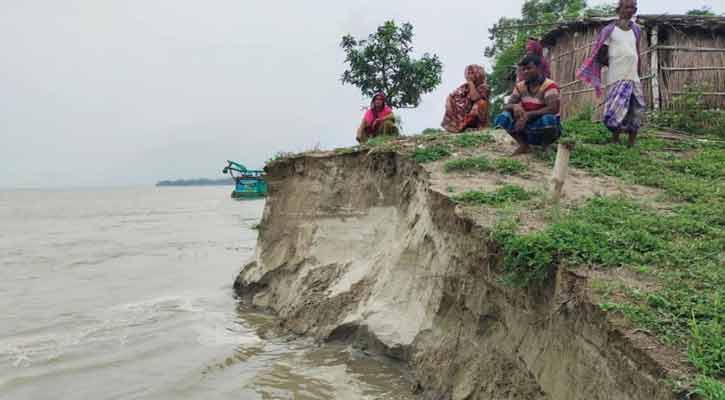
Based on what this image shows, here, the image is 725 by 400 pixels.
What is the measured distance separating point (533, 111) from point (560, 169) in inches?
86.6

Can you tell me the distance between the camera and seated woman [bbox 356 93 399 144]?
9250 mm

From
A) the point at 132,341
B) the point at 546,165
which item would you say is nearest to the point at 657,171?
the point at 546,165

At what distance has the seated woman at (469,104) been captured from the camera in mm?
8875

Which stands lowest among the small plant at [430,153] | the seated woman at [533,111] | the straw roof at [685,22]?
the small plant at [430,153]

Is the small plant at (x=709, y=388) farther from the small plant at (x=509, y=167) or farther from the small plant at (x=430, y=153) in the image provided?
the small plant at (x=430, y=153)

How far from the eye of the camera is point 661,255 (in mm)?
3836

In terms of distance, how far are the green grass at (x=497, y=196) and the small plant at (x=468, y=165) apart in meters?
0.92

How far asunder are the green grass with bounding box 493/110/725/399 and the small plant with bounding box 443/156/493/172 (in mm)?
1506

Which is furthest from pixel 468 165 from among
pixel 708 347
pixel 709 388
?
pixel 709 388

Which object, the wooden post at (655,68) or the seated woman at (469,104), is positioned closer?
the seated woman at (469,104)

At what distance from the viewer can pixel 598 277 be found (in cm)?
350

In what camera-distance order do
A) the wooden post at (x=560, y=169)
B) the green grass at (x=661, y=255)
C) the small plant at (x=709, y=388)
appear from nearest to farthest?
1. the small plant at (x=709, y=388)
2. the green grass at (x=661, y=255)
3. the wooden post at (x=560, y=169)

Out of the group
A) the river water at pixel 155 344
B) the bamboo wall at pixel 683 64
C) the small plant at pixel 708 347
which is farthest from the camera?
the bamboo wall at pixel 683 64

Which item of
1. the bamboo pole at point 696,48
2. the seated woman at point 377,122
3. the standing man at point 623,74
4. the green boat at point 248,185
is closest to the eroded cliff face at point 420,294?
the seated woman at point 377,122
